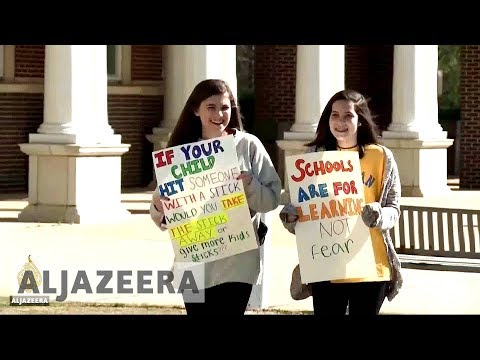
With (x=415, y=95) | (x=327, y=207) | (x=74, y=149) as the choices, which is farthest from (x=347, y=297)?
(x=415, y=95)

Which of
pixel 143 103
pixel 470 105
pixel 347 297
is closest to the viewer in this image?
pixel 347 297

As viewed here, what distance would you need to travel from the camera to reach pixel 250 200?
6.92 metres

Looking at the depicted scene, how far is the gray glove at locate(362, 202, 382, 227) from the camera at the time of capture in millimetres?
6969

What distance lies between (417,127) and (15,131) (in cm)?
637

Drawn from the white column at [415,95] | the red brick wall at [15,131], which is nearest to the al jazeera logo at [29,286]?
the red brick wall at [15,131]

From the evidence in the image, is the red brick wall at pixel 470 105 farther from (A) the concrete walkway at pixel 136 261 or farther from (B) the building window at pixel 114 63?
(A) the concrete walkway at pixel 136 261

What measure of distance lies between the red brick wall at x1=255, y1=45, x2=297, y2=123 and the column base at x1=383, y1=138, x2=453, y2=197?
4.93 meters

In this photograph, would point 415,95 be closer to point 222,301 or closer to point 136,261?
point 136,261

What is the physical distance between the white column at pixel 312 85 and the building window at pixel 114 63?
4.01m

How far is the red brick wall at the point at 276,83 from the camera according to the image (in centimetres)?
2931
